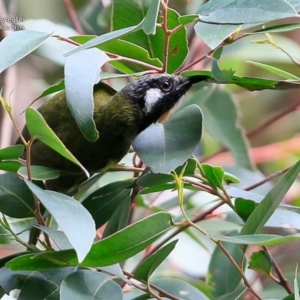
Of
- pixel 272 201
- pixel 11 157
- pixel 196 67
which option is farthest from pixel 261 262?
pixel 196 67

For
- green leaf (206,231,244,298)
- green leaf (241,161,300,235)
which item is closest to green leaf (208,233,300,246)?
green leaf (241,161,300,235)

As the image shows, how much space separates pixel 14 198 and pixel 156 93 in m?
0.40

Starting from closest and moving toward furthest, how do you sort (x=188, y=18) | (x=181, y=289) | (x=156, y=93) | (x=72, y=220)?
(x=72, y=220) < (x=188, y=18) < (x=181, y=289) < (x=156, y=93)

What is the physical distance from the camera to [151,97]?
43.5 inches

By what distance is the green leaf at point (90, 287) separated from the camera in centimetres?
69

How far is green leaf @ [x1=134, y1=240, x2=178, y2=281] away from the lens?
0.74 m

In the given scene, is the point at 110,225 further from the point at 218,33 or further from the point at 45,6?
the point at 45,6

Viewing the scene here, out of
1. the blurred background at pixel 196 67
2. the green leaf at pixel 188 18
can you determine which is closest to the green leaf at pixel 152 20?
the green leaf at pixel 188 18

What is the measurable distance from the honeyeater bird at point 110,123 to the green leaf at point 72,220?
344mm

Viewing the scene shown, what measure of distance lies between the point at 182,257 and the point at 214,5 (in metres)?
0.90

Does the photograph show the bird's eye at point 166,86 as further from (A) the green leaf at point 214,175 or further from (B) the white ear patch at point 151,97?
(A) the green leaf at point 214,175

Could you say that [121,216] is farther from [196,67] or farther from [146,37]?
[196,67]

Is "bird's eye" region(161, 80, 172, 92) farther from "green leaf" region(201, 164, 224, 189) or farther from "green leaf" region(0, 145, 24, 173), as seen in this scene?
"green leaf" region(0, 145, 24, 173)

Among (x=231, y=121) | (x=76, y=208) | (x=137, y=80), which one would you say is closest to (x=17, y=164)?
(x=76, y=208)
